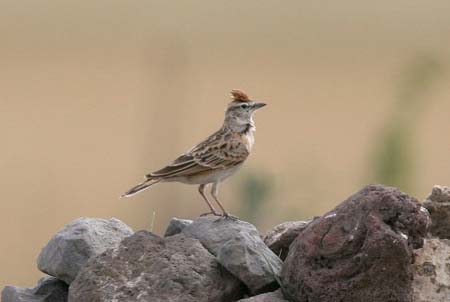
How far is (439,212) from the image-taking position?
915 centimetres

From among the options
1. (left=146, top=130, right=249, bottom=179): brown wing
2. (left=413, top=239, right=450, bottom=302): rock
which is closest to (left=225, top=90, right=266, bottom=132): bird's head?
(left=146, top=130, right=249, bottom=179): brown wing

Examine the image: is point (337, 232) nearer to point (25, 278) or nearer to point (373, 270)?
point (373, 270)

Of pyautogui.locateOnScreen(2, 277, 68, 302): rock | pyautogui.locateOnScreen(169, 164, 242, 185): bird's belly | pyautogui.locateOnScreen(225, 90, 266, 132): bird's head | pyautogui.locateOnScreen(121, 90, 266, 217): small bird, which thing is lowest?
pyautogui.locateOnScreen(2, 277, 68, 302): rock

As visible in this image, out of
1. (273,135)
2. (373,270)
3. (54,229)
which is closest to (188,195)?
(54,229)

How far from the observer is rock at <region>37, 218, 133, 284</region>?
956cm

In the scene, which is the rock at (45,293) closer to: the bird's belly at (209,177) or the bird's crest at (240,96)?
the bird's belly at (209,177)

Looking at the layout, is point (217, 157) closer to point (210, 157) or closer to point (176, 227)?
point (210, 157)

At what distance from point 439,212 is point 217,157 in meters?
2.32

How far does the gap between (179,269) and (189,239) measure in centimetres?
35

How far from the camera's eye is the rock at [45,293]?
9.79 meters

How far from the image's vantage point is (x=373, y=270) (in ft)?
27.7

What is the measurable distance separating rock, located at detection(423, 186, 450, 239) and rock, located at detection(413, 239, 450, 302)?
0.42 ft

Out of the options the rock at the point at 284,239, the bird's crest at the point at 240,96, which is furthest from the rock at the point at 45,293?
the bird's crest at the point at 240,96

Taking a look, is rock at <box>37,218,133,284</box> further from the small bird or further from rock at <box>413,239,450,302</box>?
rock at <box>413,239,450,302</box>
